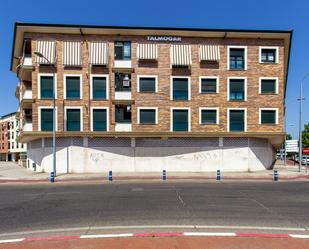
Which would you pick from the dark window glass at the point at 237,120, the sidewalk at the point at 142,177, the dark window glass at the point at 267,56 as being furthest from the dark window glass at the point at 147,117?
the dark window glass at the point at 267,56

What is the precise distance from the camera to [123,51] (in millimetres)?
28312

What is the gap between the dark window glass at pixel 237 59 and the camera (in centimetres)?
2883

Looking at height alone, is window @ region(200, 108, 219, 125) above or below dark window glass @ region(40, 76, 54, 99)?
below

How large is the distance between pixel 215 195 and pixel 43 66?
21941 mm

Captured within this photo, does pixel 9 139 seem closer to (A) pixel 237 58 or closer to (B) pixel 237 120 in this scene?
(B) pixel 237 120

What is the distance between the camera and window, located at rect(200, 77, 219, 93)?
93.6ft

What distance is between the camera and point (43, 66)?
2731cm

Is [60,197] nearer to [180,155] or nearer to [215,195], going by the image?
[215,195]

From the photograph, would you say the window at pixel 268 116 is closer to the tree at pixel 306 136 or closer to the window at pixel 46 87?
the window at pixel 46 87

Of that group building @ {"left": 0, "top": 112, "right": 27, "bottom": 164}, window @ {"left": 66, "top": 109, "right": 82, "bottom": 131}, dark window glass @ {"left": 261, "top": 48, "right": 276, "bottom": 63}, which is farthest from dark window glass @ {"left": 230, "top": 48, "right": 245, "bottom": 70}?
building @ {"left": 0, "top": 112, "right": 27, "bottom": 164}

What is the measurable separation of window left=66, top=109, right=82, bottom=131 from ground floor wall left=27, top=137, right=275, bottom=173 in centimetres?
114

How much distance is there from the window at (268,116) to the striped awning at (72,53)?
1962cm

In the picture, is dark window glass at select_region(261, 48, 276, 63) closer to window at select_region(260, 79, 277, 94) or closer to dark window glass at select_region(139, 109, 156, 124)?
window at select_region(260, 79, 277, 94)

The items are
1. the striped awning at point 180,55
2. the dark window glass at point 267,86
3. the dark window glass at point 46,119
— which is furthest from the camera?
the dark window glass at point 267,86
